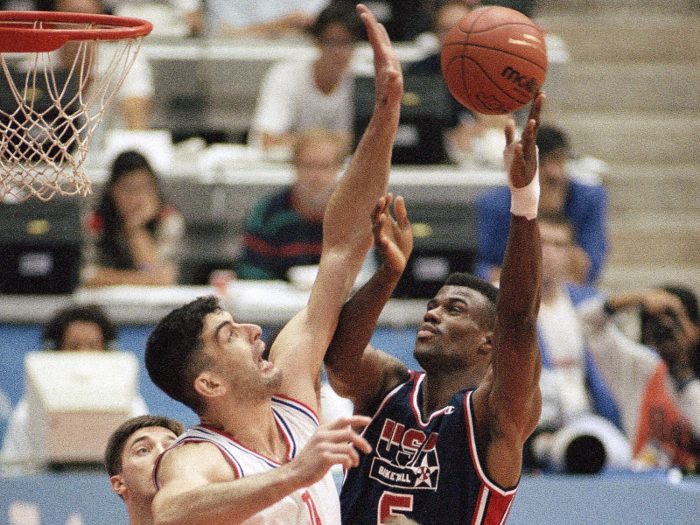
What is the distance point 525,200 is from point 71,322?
10.9 feet

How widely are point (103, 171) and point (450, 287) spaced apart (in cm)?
426

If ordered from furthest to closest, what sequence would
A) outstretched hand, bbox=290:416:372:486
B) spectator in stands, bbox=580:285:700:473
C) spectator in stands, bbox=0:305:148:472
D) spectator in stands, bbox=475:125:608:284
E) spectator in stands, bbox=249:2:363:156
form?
spectator in stands, bbox=249:2:363:156 < spectator in stands, bbox=475:125:608:284 < spectator in stands, bbox=0:305:148:472 < spectator in stands, bbox=580:285:700:473 < outstretched hand, bbox=290:416:372:486

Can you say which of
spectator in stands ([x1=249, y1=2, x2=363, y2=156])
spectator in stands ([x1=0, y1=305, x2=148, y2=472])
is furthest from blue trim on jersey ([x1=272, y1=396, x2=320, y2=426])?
spectator in stands ([x1=249, y1=2, x2=363, y2=156])

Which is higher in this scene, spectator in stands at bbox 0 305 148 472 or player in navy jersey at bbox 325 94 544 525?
player in navy jersey at bbox 325 94 544 525

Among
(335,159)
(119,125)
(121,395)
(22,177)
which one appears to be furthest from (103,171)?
(22,177)

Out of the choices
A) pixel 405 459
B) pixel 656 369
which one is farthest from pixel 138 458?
pixel 656 369

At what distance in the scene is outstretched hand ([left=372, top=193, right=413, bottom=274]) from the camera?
10.8 ft

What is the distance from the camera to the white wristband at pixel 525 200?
2922mm

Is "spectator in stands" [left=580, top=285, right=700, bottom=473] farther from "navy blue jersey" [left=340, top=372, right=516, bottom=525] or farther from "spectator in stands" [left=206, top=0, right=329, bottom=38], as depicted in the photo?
"spectator in stands" [left=206, top=0, right=329, bottom=38]

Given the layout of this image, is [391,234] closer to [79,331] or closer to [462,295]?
[462,295]

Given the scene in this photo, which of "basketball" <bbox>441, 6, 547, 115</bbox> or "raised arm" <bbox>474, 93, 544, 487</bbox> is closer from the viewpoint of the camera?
"raised arm" <bbox>474, 93, 544, 487</bbox>

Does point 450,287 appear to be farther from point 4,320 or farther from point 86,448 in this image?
point 4,320

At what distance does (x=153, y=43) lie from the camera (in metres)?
8.52

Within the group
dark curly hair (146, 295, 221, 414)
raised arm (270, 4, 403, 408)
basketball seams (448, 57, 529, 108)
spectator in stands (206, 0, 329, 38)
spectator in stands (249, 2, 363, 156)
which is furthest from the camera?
spectator in stands (206, 0, 329, 38)
